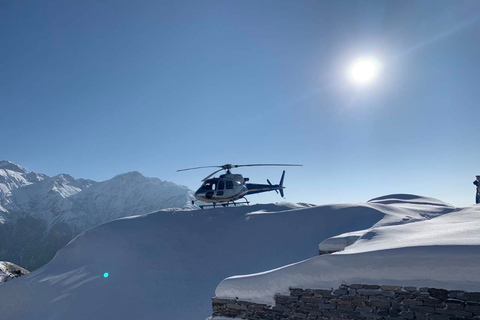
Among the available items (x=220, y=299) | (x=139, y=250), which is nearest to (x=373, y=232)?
(x=220, y=299)

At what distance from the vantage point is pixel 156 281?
1463cm

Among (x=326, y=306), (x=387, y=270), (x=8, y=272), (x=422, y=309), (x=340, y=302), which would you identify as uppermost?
(x=387, y=270)

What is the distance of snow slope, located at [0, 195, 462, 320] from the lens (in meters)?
13.4

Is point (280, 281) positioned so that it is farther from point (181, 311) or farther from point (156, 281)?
point (156, 281)

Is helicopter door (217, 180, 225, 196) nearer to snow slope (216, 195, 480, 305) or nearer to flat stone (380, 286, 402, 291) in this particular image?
snow slope (216, 195, 480, 305)

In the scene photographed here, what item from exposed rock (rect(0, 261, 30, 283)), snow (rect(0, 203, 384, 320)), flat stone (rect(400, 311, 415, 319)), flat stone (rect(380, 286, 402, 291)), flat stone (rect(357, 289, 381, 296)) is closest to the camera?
flat stone (rect(400, 311, 415, 319))

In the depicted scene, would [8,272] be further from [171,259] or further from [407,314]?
[407,314]

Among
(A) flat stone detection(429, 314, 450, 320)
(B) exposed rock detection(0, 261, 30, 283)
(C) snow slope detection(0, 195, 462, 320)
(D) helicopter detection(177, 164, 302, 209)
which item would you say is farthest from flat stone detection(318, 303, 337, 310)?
(B) exposed rock detection(0, 261, 30, 283)

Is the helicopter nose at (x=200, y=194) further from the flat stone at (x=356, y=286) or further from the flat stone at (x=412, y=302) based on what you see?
the flat stone at (x=412, y=302)

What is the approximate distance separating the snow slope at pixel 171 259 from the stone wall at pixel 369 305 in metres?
8.05

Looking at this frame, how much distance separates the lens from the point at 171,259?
15945 mm

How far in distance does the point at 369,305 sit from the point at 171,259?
1352cm

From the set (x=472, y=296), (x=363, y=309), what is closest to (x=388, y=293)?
(x=363, y=309)

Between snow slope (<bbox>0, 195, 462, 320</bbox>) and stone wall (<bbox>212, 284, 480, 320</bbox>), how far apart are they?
26.4ft
